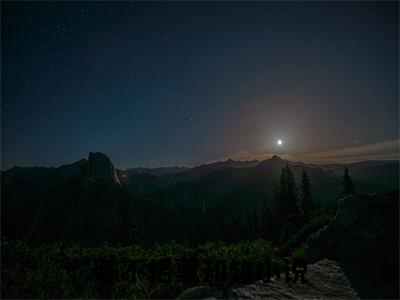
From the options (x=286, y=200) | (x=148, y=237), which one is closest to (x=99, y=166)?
(x=148, y=237)

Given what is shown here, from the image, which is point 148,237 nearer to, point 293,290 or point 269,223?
point 269,223

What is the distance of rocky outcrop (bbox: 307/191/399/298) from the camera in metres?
8.91

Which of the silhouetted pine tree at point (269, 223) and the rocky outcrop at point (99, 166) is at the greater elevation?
the rocky outcrop at point (99, 166)

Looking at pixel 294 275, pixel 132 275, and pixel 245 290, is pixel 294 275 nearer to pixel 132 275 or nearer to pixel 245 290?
pixel 245 290

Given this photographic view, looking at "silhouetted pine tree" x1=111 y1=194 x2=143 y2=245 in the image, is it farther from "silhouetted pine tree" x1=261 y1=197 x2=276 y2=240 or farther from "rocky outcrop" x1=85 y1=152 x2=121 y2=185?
"rocky outcrop" x1=85 y1=152 x2=121 y2=185

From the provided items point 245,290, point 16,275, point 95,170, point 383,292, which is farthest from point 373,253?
point 95,170

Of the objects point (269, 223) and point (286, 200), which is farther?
point (269, 223)

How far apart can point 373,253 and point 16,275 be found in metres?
11.6

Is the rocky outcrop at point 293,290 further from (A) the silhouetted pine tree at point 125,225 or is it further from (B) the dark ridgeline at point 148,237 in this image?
(A) the silhouetted pine tree at point 125,225

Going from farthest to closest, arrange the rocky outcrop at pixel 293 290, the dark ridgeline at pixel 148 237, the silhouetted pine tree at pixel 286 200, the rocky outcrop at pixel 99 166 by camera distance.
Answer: the rocky outcrop at pixel 99 166, the silhouetted pine tree at pixel 286 200, the dark ridgeline at pixel 148 237, the rocky outcrop at pixel 293 290

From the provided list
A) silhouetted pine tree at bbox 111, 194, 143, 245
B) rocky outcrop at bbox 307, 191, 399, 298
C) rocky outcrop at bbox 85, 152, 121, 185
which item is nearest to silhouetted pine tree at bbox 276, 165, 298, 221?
silhouetted pine tree at bbox 111, 194, 143, 245

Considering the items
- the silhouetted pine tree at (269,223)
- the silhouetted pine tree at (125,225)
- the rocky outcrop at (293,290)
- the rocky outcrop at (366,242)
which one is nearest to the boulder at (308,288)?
the rocky outcrop at (293,290)

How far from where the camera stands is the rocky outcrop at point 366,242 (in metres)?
8.91

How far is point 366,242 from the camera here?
32.9 ft
